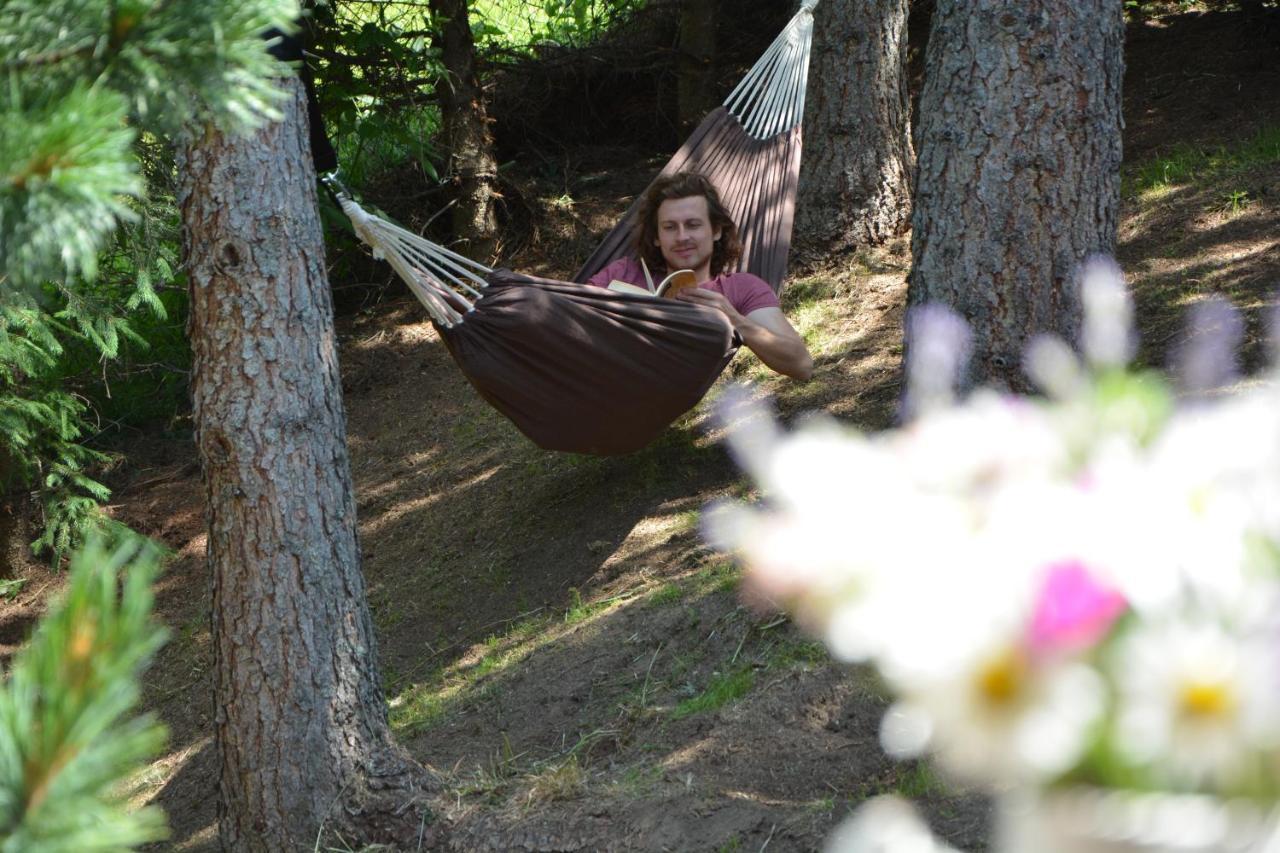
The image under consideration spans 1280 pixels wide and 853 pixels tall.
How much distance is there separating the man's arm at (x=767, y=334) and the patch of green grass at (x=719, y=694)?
94 centimetres

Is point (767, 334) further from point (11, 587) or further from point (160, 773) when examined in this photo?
point (11, 587)

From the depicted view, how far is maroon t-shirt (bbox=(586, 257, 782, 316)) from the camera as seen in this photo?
11.1 feet

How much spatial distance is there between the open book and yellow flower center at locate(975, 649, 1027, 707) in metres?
2.84

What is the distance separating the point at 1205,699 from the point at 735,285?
3.10m

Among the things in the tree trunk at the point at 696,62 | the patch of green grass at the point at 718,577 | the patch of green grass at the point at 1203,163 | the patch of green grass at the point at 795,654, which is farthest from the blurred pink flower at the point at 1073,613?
the tree trunk at the point at 696,62

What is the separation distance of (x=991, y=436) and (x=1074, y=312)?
217 centimetres

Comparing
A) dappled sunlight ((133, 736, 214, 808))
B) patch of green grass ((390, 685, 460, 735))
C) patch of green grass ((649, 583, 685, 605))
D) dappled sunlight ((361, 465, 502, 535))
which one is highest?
dappled sunlight ((361, 465, 502, 535))

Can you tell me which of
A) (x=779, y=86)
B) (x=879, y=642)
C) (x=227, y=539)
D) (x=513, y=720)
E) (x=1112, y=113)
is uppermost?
(x=779, y=86)

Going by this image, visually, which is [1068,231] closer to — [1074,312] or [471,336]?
[1074,312]

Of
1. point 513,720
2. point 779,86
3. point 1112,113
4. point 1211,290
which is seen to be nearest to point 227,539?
point 513,720

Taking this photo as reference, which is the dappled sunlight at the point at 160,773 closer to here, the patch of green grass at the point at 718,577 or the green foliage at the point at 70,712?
the patch of green grass at the point at 718,577

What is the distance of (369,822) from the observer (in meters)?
2.28

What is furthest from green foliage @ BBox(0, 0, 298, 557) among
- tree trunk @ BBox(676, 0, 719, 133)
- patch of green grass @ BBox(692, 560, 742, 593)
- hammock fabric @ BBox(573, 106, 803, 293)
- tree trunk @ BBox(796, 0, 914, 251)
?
tree trunk @ BBox(676, 0, 719, 133)

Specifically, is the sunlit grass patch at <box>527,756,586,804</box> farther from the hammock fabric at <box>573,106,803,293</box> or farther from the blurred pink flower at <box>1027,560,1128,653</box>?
the blurred pink flower at <box>1027,560,1128,653</box>
